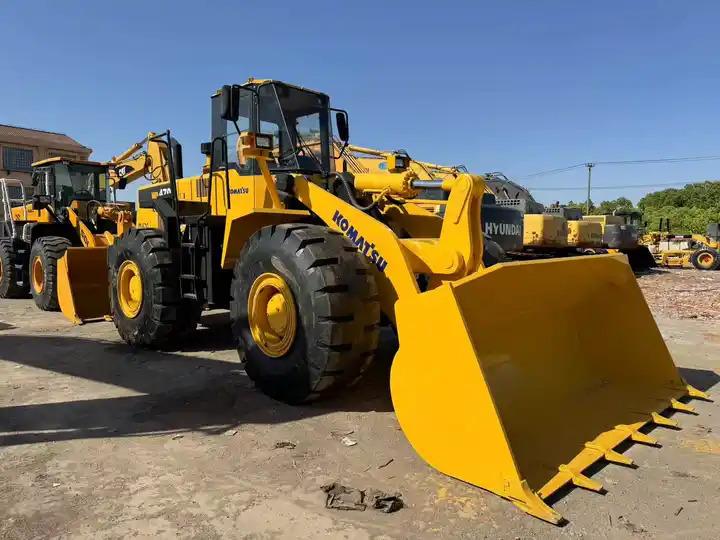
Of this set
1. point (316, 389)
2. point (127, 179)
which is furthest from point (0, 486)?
point (127, 179)

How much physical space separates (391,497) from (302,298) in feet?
5.30

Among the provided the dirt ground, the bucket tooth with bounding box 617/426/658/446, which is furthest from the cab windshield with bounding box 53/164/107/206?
the bucket tooth with bounding box 617/426/658/446

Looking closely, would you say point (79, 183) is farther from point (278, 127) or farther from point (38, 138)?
point (38, 138)

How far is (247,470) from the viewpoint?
3.29m

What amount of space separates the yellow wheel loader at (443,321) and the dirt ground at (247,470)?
0.54 feet

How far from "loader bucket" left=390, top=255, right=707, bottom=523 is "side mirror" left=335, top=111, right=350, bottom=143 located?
3.16m

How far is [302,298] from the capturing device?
4062 mm

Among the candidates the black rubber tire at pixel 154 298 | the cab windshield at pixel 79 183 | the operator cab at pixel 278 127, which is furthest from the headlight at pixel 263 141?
the cab windshield at pixel 79 183

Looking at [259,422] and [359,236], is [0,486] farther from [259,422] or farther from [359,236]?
[359,236]

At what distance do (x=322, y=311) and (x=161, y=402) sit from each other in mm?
1746

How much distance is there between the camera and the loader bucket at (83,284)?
311 inches

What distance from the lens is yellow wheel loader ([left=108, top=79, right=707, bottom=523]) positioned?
10.2 feet

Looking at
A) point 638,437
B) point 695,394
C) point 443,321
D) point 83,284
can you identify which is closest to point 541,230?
point 695,394

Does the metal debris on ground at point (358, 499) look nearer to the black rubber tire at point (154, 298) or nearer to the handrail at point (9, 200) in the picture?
the black rubber tire at point (154, 298)
